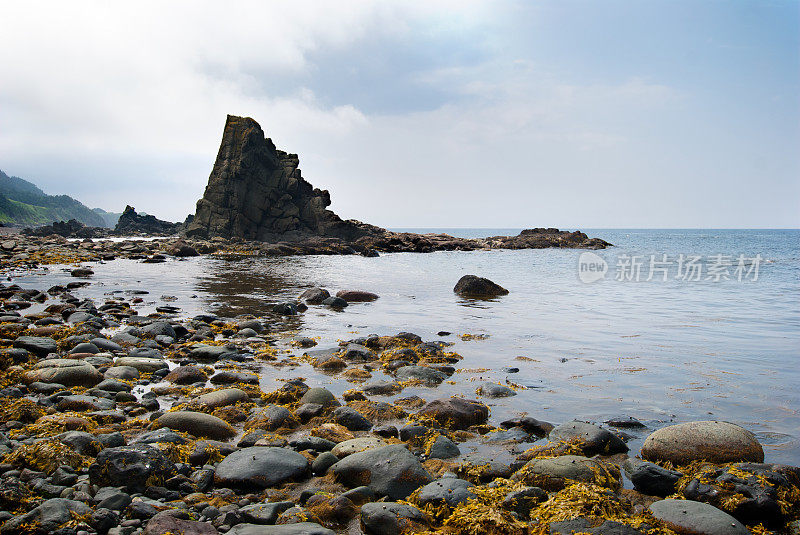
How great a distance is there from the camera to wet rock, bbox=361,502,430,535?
4.02m

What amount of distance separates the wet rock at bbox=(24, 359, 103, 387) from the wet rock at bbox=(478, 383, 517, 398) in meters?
6.53

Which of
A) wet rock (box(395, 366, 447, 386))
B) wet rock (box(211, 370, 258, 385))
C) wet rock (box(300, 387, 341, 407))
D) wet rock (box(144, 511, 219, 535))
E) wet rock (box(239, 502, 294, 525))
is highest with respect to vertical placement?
wet rock (box(144, 511, 219, 535))

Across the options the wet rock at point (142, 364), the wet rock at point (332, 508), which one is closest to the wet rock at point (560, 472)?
the wet rock at point (332, 508)

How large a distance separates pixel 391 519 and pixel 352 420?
2508 millimetres

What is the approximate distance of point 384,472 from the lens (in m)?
4.84

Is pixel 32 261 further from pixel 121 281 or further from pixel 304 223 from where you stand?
pixel 304 223

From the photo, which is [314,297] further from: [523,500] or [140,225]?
[140,225]

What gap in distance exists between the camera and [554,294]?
21.8 meters

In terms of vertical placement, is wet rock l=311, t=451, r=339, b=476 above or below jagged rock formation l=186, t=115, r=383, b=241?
below

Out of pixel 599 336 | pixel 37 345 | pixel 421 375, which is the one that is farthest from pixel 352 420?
pixel 599 336

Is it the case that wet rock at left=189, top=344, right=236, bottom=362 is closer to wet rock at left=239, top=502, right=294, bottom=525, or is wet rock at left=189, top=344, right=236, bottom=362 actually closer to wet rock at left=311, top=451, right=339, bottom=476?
wet rock at left=311, top=451, right=339, bottom=476

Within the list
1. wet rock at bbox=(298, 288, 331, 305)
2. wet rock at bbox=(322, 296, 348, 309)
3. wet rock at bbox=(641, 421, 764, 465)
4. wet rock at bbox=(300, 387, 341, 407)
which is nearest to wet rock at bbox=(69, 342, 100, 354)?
wet rock at bbox=(300, 387, 341, 407)

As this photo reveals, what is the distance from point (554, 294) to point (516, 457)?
56.5 ft

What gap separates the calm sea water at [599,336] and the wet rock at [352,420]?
1.66 metres
